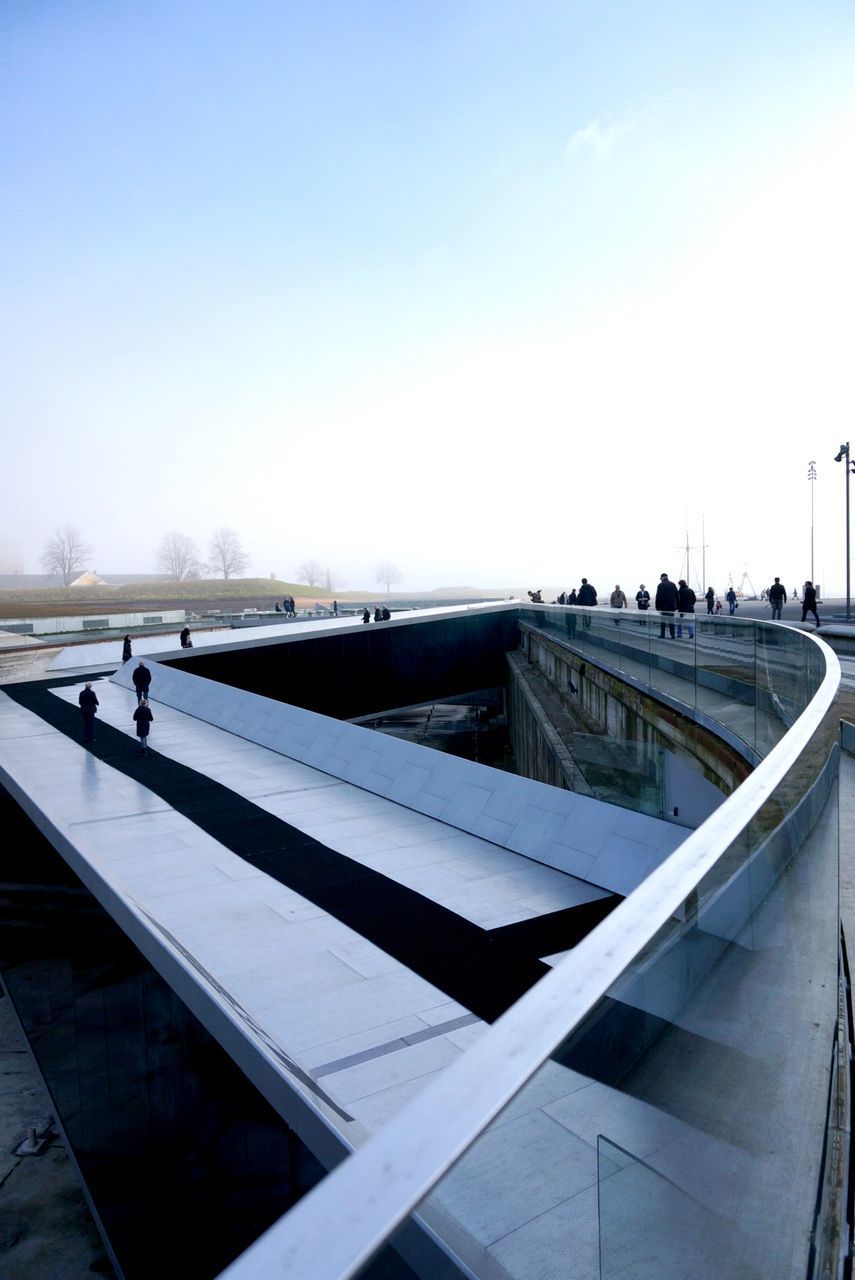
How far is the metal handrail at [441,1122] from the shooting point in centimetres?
109

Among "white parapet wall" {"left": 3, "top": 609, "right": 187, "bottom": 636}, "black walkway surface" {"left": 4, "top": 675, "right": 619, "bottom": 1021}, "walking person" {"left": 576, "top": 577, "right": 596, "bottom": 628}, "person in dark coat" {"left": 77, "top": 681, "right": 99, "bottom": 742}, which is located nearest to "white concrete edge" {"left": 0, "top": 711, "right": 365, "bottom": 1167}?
"black walkway surface" {"left": 4, "top": 675, "right": 619, "bottom": 1021}

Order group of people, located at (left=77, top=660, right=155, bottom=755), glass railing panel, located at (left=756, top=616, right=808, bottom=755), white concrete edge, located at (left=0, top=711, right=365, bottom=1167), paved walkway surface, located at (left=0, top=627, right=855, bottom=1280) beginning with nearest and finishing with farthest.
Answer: white concrete edge, located at (left=0, top=711, right=365, bottom=1167)
glass railing panel, located at (left=756, top=616, right=808, bottom=755)
paved walkway surface, located at (left=0, top=627, right=855, bottom=1280)
group of people, located at (left=77, top=660, right=155, bottom=755)

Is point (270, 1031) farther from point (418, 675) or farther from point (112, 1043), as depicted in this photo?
point (418, 675)

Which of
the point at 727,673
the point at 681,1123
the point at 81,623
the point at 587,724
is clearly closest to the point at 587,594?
the point at 587,724

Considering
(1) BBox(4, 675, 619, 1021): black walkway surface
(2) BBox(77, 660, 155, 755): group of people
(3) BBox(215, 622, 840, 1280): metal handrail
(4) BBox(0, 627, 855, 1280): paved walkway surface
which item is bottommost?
(4) BBox(0, 627, 855, 1280): paved walkway surface

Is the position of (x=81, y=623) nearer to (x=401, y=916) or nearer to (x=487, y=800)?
(x=487, y=800)

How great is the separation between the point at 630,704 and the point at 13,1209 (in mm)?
13371

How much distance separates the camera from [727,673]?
10406 mm

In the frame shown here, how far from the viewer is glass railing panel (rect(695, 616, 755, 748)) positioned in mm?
9860

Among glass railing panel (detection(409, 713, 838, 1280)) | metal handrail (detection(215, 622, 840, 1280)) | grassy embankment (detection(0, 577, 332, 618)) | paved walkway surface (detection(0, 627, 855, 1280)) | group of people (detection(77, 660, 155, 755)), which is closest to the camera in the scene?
metal handrail (detection(215, 622, 840, 1280))

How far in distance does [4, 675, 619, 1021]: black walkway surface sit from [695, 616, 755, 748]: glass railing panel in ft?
9.11

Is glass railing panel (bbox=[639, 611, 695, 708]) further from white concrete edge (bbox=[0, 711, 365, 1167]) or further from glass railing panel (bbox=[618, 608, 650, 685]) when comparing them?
white concrete edge (bbox=[0, 711, 365, 1167])

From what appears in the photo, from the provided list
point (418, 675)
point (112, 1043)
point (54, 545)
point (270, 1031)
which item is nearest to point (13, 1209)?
point (112, 1043)

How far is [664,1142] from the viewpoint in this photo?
175 centimetres
